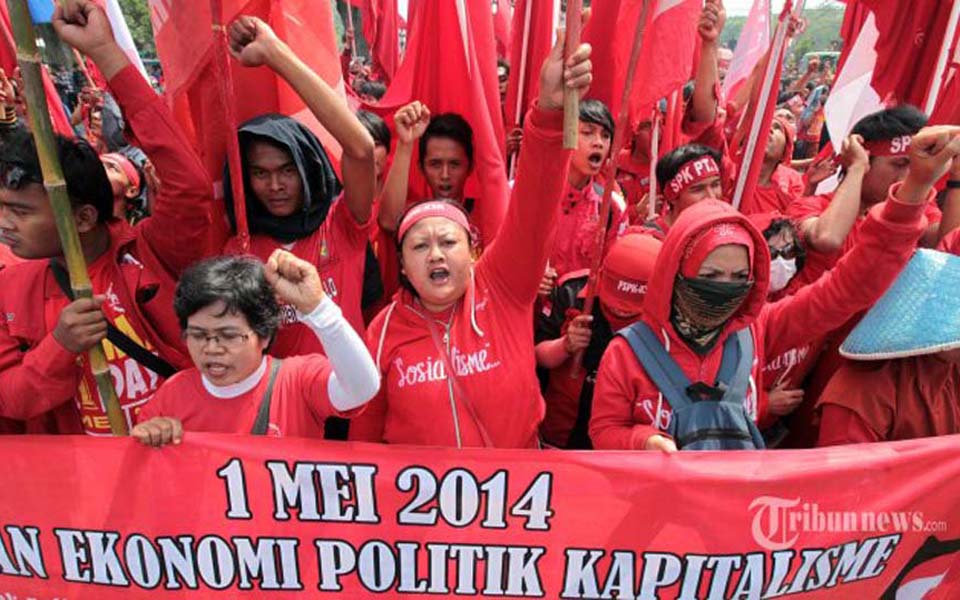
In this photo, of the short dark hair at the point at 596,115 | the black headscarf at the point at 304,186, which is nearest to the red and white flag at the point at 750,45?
the short dark hair at the point at 596,115

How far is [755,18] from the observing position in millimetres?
4734

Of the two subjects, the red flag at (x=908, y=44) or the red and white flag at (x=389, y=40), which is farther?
the red and white flag at (x=389, y=40)

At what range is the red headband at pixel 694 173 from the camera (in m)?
3.07

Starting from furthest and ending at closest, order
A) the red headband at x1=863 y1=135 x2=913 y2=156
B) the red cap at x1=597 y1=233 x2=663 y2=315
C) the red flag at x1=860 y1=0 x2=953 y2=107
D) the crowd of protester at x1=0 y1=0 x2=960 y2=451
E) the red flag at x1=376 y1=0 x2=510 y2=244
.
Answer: the red flag at x1=860 y1=0 x2=953 y2=107 → the red flag at x1=376 y1=0 x2=510 y2=244 → the red headband at x1=863 y1=135 x2=913 y2=156 → the red cap at x1=597 y1=233 x2=663 y2=315 → the crowd of protester at x1=0 y1=0 x2=960 y2=451

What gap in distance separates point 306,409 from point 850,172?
2337mm

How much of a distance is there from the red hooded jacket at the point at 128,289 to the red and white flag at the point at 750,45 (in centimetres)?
405

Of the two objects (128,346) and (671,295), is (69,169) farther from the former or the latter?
(671,295)

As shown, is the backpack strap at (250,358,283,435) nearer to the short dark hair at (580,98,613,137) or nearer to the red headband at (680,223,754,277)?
the red headband at (680,223,754,277)

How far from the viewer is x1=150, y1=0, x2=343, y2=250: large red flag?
2.25 m

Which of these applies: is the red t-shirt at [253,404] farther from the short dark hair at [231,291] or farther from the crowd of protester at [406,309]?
the short dark hair at [231,291]

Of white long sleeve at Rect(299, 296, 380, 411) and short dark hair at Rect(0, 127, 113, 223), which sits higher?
short dark hair at Rect(0, 127, 113, 223)

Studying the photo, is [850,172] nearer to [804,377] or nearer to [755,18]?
[804,377]

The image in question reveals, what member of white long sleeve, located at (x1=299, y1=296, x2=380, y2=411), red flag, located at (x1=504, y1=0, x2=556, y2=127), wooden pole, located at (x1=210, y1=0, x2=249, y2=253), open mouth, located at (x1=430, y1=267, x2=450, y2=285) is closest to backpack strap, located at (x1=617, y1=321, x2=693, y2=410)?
open mouth, located at (x1=430, y1=267, x2=450, y2=285)

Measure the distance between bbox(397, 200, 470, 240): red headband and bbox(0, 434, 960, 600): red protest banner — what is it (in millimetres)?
692
